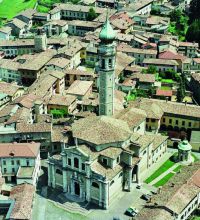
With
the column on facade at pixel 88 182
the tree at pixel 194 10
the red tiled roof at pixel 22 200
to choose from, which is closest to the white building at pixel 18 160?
the red tiled roof at pixel 22 200

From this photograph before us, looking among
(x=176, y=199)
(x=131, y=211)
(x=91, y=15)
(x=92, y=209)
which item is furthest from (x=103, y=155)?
(x=91, y=15)

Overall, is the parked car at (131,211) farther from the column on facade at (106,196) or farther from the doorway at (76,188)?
the doorway at (76,188)

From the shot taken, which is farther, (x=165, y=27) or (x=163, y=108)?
(x=165, y=27)

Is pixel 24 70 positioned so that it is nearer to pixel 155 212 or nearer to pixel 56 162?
pixel 56 162

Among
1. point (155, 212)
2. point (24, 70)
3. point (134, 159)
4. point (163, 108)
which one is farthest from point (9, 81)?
point (155, 212)

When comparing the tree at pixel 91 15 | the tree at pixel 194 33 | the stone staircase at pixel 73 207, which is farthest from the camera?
the tree at pixel 91 15

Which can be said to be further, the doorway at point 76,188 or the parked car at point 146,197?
the doorway at point 76,188
